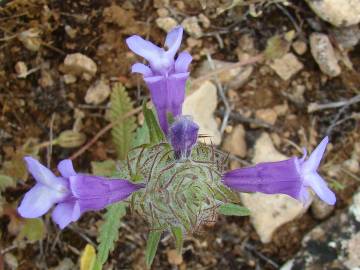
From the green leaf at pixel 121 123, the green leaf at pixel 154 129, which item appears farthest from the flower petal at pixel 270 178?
the green leaf at pixel 121 123

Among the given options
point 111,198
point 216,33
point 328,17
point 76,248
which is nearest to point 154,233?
point 111,198

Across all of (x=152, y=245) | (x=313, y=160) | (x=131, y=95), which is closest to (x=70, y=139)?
(x=131, y=95)

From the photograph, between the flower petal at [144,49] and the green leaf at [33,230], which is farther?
the green leaf at [33,230]

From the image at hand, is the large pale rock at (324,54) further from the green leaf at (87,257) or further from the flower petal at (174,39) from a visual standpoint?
the green leaf at (87,257)

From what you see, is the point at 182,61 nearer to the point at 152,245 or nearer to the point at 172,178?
the point at 172,178

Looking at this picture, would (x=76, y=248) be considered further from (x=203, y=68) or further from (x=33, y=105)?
(x=203, y=68)

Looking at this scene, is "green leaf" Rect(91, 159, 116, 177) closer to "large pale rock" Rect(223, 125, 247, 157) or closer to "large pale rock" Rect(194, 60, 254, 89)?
"large pale rock" Rect(223, 125, 247, 157)

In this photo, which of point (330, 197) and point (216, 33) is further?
point (216, 33)
